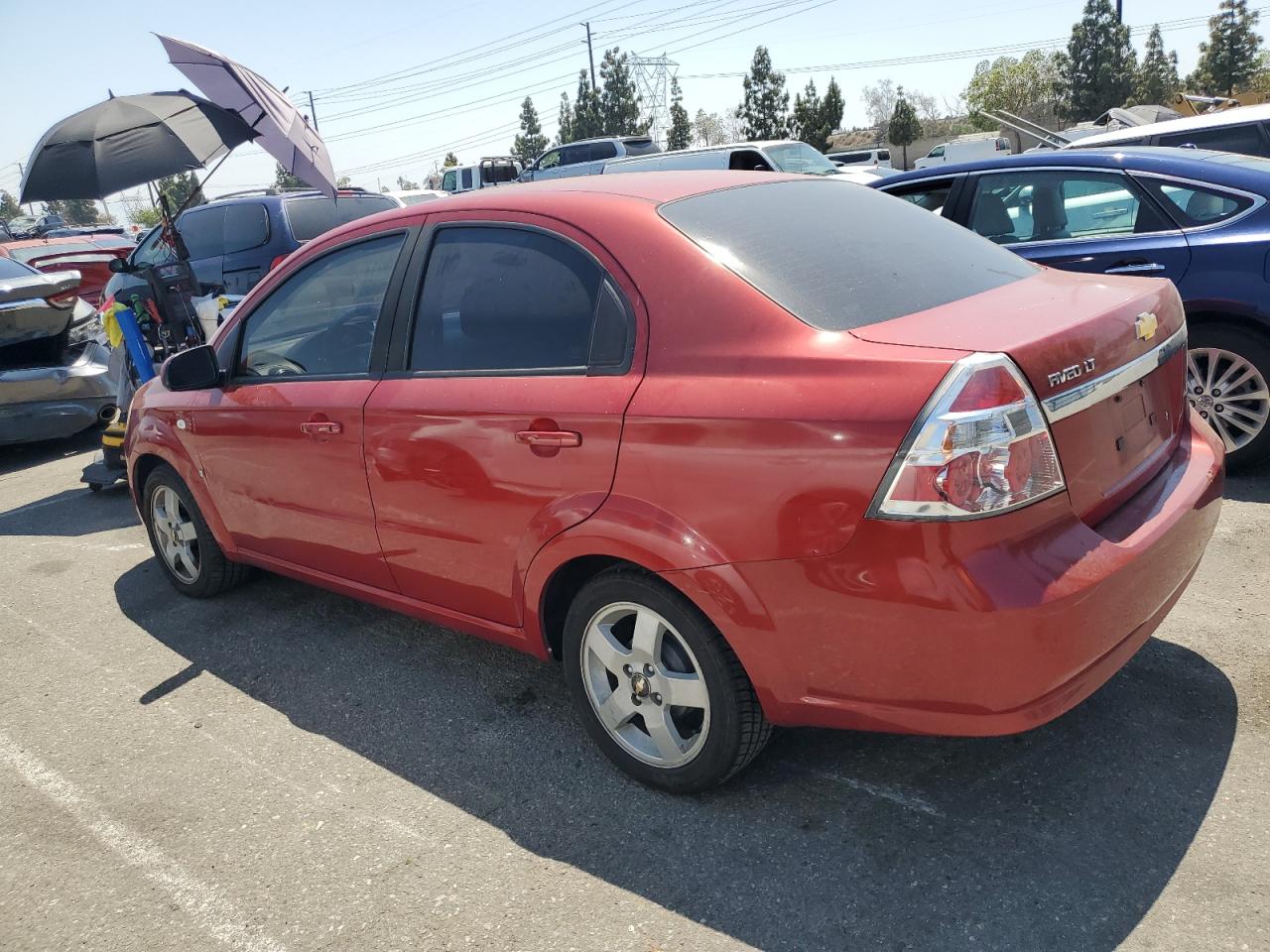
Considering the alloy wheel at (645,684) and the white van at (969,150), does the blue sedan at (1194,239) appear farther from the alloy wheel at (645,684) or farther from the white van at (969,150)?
the white van at (969,150)

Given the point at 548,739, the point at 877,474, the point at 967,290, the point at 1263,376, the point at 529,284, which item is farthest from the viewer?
the point at 1263,376

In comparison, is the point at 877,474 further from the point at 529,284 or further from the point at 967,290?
the point at 529,284

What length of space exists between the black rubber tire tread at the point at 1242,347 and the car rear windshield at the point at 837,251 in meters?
2.14

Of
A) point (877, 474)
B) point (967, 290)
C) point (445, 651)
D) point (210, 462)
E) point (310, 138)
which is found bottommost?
point (445, 651)

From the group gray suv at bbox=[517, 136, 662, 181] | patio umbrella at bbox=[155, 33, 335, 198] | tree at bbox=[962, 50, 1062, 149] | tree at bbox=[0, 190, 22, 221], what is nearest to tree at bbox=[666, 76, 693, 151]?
tree at bbox=[962, 50, 1062, 149]

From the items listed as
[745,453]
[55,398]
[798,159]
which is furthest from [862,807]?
[798,159]

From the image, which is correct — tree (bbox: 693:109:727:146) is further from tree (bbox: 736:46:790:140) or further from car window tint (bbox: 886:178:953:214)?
car window tint (bbox: 886:178:953:214)

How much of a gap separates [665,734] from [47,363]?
23.5 ft

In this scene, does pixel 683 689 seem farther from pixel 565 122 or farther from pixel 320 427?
pixel 565 122

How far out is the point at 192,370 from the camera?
3.94m

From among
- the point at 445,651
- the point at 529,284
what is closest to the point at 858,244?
the point at 529,284

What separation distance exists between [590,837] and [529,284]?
161cm

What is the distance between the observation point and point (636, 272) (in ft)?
8.78

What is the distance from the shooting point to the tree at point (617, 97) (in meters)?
65.1
